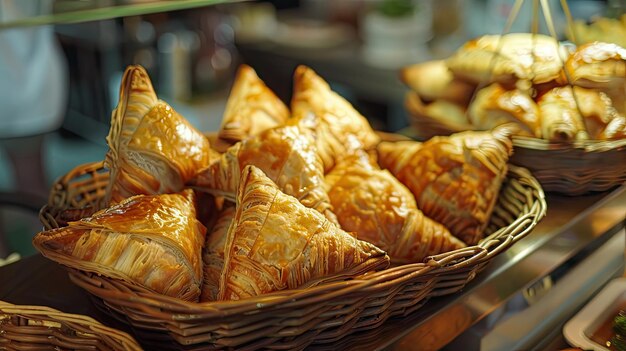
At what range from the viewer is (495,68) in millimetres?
1371

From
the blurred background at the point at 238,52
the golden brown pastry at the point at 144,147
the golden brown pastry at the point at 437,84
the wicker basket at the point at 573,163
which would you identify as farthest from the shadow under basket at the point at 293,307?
the blurred background at the point at 238,52

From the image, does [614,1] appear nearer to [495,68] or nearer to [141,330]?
[495,68]

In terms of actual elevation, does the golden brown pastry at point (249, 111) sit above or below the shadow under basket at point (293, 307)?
above

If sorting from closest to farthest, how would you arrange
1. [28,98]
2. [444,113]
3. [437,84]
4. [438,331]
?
[438,331] → [444,113] → [437,84] → [28,98]

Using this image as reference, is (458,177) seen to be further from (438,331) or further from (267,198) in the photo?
(267,198)

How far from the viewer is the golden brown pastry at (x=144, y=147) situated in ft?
3.17

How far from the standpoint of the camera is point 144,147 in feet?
3.16

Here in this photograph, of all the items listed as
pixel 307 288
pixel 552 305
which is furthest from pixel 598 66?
pixel 307 288

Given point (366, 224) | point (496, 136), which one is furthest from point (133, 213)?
point (496, 136)

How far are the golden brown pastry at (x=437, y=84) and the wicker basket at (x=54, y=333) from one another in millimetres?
998

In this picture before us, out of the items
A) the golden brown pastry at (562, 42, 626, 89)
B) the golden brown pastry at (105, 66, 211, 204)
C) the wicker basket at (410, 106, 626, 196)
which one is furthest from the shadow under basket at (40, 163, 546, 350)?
the golden brown pastry at (562, 42, 626, 89)

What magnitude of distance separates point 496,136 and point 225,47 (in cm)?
350

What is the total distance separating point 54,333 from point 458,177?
2.18 ft

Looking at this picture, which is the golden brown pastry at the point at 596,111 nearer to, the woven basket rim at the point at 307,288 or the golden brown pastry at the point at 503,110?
the golden brown pastry at the point at 503,110
